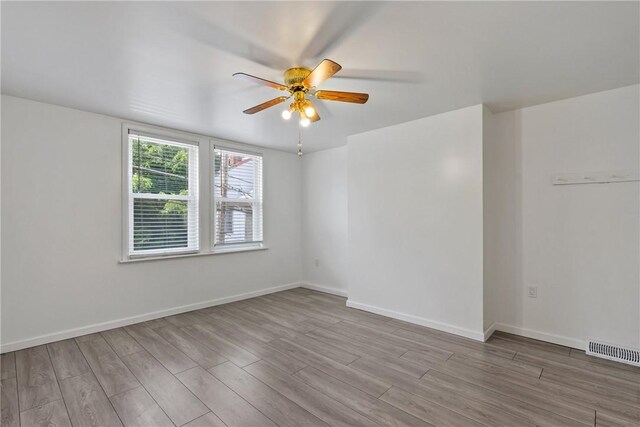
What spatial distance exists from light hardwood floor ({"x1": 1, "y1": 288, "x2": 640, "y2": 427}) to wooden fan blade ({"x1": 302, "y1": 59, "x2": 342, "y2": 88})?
221cm

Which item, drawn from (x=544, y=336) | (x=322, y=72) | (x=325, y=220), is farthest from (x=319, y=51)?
(x=544, y=336)

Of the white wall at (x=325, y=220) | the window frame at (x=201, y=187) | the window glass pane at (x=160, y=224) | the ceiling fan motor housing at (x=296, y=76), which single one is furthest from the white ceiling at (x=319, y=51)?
the white wall at (x=325, y=220)

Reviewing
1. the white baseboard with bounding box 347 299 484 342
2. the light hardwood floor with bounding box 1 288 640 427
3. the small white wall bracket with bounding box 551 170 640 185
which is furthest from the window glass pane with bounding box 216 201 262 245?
the small white wall bracket with bounding box 551 170 640 185

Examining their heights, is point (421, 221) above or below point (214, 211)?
below

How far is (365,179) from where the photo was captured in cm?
396

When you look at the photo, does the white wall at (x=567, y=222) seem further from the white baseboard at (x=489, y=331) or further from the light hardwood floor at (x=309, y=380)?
the light hardwood floor at (x=309, y=380)

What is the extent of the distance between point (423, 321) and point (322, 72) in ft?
9.50

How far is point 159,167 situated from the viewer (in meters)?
3.73

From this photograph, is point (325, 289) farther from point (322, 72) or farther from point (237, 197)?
point (322, 72)

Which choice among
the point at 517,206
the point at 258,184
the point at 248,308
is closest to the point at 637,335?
the point at 517,206

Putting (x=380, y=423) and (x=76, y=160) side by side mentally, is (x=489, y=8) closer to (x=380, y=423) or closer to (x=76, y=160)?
(x=380, y=423)

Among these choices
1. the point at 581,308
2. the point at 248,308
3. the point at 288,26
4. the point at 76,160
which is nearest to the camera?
the point at 288,26

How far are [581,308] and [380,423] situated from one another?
2388 millimetres

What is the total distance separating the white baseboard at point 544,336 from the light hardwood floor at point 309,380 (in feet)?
0.30
